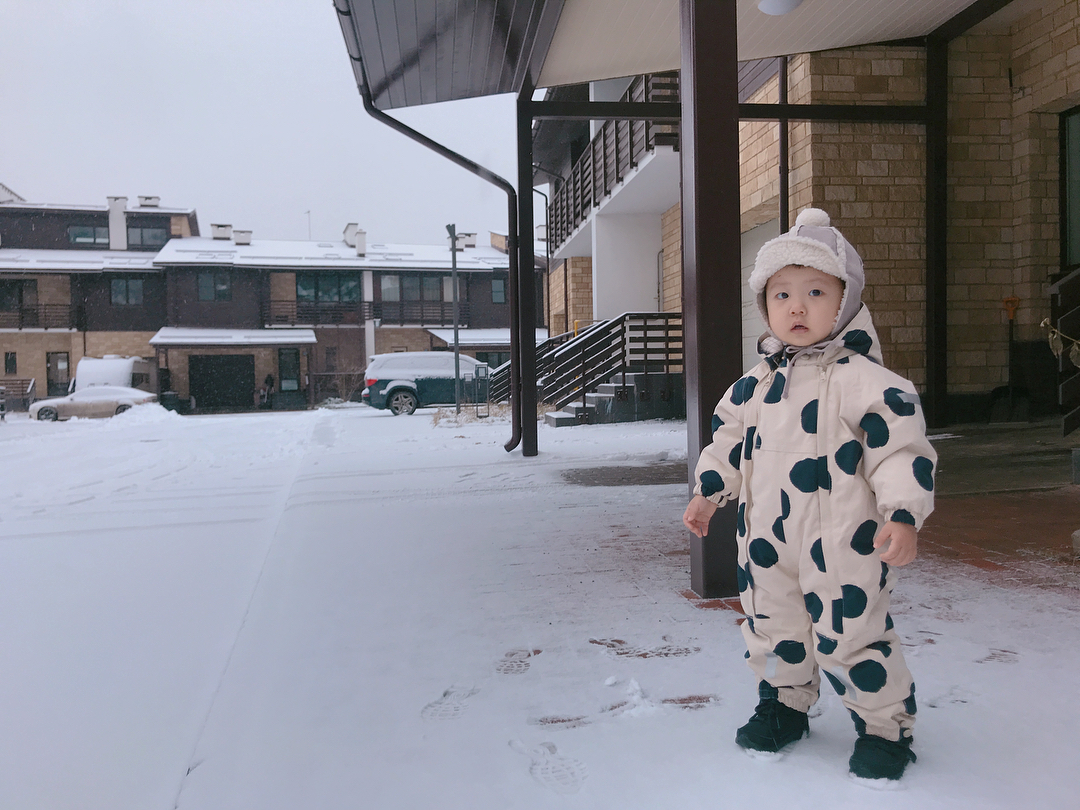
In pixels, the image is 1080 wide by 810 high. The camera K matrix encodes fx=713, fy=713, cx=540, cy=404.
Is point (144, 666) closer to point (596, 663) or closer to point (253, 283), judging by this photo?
point (596, 663)

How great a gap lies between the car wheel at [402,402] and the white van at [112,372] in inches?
507

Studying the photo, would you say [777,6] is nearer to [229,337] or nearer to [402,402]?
[402,402]

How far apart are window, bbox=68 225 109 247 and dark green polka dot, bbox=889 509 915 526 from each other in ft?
115

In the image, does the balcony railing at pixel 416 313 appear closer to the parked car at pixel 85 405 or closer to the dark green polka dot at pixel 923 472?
the parked car at pixel 85 405

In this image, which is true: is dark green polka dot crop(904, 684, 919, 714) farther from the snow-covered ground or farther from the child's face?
the child's face

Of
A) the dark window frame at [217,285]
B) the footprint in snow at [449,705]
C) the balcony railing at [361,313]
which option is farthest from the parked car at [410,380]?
the footprint in snow at [449,705]

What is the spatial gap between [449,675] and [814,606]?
1240 mm

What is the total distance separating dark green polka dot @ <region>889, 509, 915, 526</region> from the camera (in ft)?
4.99

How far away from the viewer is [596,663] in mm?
2420

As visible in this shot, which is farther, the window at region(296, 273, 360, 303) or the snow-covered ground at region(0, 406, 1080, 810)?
the window at region(296, 273, 360, 303)

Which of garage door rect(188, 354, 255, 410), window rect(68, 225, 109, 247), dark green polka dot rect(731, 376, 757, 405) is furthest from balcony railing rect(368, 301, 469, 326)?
dark green polka dot rect(731, 376, 757, 405)

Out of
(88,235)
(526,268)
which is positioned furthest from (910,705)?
(88,235)

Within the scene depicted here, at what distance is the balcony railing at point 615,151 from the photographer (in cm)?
1201

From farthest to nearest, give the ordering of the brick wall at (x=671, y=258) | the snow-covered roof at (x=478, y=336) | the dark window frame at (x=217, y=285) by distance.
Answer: the snow-covered roof at (x=478, y=336)
the dark window frame at (x=217, y=285)
the brick wall at (x=671, y=258)
